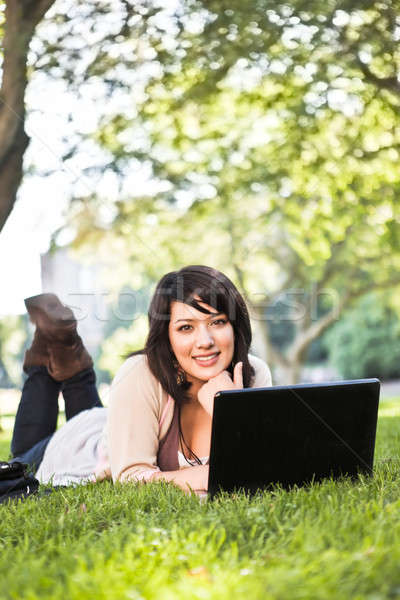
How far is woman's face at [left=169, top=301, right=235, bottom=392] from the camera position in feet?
9.88

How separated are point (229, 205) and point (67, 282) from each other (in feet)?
64.4

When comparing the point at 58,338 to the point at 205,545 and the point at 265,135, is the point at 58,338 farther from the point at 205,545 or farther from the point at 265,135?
the point at 265,135

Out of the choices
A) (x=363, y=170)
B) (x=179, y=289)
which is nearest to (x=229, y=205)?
(x=363, y=170)

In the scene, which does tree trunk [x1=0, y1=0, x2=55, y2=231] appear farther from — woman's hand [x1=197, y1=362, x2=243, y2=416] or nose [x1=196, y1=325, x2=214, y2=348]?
woman's hand [x1=197, y1=362, x2=243, y2=416]

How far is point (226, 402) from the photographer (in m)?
2.21

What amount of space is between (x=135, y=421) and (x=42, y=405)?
5.15 feet

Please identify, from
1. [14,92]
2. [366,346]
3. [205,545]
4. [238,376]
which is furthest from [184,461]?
[366,346]

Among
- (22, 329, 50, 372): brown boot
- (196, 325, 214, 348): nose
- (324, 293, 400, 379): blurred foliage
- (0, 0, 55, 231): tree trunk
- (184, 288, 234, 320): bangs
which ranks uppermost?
(0, 0, 55, 231): tree trunk

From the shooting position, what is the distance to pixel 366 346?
27.2m

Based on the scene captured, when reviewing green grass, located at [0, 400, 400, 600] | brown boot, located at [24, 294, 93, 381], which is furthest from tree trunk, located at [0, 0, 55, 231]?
green grass, located at [0, 400, 400, 600]

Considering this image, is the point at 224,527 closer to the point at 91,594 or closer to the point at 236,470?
the point at 236,470

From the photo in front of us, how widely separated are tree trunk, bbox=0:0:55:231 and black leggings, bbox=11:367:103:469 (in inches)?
70.2

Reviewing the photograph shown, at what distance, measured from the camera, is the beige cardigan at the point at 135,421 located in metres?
2.85

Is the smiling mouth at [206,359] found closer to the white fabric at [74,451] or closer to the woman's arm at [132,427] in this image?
the woman's arm at [132,427]
